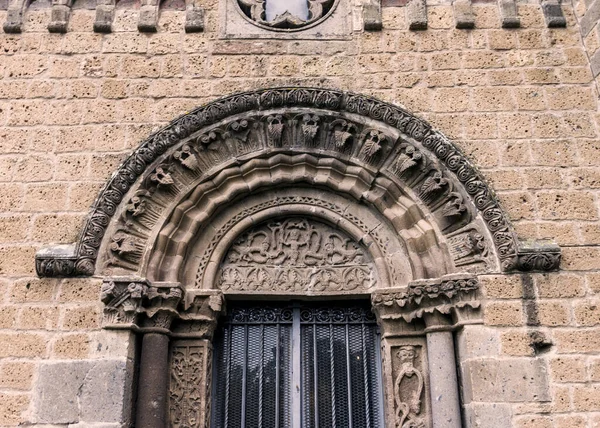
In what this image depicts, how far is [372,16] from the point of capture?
6008 mm

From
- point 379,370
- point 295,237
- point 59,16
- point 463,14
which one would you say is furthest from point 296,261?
point 59,16

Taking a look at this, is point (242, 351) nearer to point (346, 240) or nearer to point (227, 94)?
point (346, 240)

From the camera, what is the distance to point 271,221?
5.82 metres

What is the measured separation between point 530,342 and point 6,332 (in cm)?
430

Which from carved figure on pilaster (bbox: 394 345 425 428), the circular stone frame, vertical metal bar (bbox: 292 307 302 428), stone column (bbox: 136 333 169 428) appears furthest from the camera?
the circular stone frame

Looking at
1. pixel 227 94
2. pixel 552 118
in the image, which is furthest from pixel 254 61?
pixel 552 118

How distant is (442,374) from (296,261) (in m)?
1.65

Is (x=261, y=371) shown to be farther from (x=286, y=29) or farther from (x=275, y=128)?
(x=286, y=29)

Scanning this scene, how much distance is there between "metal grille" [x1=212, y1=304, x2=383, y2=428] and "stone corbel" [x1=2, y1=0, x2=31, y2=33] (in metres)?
3.54

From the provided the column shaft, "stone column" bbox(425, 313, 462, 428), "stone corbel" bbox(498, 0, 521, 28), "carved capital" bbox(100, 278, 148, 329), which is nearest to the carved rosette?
"stone corbel" bbox(498, 0, 521, 28)

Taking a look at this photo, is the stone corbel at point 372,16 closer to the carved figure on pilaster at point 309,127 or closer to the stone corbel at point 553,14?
the carved figure on pilaster at point 309,127

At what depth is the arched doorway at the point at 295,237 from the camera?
5.08 metres

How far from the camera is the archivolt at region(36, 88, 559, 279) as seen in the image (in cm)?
519

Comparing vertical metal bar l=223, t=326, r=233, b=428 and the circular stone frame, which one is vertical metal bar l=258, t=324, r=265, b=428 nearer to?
vertical metal bar l=223, t=326, r=233, b=428
